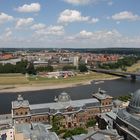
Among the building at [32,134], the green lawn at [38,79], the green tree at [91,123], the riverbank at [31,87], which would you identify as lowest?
the riverbank at [31,87]

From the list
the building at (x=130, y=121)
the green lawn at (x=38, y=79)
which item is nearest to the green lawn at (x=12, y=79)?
the green lawn at (x=38, y=79)

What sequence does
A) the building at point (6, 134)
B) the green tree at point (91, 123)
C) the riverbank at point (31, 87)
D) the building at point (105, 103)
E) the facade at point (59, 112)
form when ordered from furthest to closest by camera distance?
the riverbank at point (31, 87) → the building at point (105, 103) → the facade at point (59, 112) → the green tree at point (91, 123) → the building at point (6, 134)

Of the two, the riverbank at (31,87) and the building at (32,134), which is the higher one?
the building at (32,134)

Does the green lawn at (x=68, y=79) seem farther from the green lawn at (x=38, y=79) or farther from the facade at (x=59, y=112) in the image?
the facade at (x=59, y=112)

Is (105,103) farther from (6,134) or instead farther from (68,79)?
(68,79)

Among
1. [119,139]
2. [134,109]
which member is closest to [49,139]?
[119,139]

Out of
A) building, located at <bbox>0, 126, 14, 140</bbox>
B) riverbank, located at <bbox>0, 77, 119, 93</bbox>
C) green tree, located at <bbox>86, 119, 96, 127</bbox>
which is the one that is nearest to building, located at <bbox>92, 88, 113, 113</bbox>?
green tree, located at <bbox>86, 119, 96, 127</bbox>

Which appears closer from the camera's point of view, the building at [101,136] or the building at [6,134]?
the building at [101,136]

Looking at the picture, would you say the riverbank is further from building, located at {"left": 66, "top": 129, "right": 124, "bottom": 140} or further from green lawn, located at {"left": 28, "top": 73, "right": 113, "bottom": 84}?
building, located at {"left": 66, "top": 129, "right": 124, "bottom": 140}
